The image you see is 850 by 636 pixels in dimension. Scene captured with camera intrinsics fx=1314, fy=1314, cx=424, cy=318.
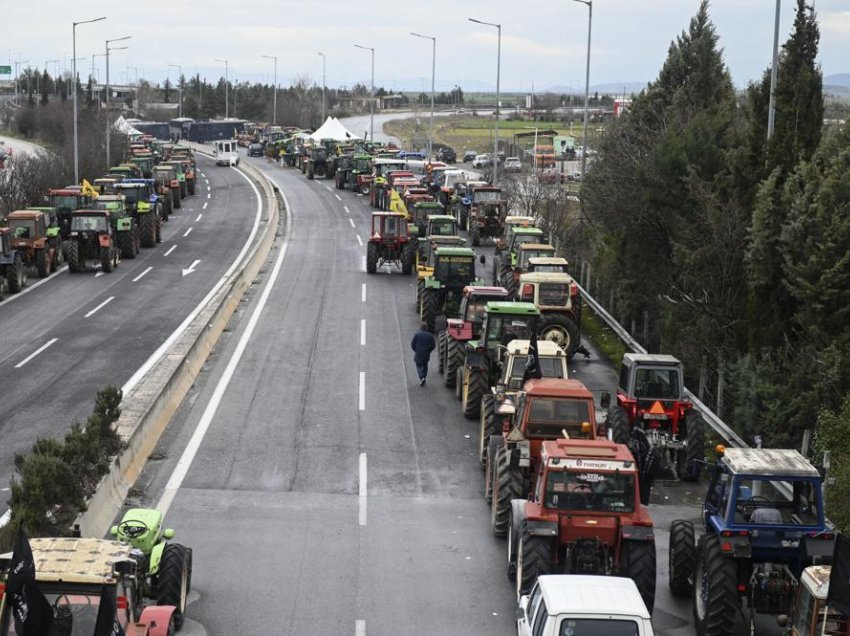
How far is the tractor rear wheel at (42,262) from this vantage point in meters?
45.3

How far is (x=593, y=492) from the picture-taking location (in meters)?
16.0

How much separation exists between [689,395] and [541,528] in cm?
1123

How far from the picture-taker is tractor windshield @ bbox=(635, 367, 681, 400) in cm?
2361

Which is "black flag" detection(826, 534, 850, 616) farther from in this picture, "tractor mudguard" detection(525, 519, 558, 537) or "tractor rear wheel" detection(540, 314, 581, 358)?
"tractor rear wheel" detection(540, 314, 581, 358)

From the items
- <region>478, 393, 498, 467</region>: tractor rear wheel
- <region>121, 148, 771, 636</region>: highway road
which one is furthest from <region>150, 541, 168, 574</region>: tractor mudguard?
<region>478, 393, 498, 467</region>: tractor rear wheel

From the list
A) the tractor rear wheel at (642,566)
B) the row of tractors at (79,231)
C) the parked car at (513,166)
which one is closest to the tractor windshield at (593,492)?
the tractor rear wheel at (642,566)

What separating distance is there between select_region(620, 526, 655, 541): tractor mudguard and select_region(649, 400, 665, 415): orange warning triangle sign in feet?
25.0

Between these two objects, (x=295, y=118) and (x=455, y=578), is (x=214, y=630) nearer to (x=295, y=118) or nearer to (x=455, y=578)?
(x=455, y=578)

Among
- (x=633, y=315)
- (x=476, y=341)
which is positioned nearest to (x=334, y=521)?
(x=476, y=341)

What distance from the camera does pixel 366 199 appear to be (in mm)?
78125

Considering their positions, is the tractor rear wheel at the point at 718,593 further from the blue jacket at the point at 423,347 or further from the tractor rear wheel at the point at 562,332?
the tractor rear wheel at the point at 562,332

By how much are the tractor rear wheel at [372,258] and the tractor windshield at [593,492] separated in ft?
104

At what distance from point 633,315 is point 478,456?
477 inches

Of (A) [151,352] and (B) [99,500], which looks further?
(A) [151,352]
